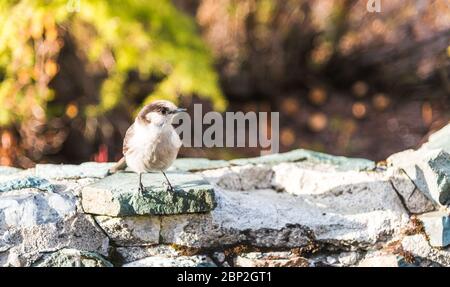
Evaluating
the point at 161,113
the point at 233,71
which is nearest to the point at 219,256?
the point at 161,113

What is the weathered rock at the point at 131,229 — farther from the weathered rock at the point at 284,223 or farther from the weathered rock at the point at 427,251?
the weathered rock at the point at 427,251

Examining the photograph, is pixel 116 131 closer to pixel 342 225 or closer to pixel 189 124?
pixel 189 124

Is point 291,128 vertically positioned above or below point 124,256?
above

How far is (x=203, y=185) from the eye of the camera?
361 centimetres

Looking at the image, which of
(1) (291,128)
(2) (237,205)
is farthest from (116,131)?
(2) (237,205)

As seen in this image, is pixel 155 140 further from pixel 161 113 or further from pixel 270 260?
pixel 270 260

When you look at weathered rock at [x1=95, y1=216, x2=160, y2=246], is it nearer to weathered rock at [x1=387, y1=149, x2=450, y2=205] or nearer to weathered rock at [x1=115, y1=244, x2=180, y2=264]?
weathered rock at [x1=115, y1=244, x2=180, y2=264]

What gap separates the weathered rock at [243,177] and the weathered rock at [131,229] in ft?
1.95

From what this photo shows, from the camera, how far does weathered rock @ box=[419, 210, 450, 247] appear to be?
362cm

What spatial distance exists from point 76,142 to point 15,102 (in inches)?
34.1

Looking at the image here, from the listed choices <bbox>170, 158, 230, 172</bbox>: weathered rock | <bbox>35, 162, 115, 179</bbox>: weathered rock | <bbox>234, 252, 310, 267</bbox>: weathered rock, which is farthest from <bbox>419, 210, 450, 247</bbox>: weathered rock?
<bbox>35, 162, 115, 179</bbox>: weathered rock

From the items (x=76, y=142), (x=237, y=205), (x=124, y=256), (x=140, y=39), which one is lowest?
(x=124, y=256)

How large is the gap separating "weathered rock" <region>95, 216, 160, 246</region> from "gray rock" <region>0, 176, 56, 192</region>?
12.7 inches

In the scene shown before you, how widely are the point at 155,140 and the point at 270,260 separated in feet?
2.37
